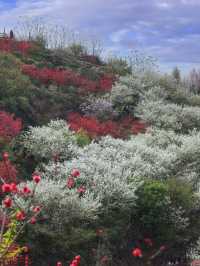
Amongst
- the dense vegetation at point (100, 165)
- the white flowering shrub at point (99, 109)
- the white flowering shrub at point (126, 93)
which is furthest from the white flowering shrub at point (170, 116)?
the white flowering shrub at point (99, 109)

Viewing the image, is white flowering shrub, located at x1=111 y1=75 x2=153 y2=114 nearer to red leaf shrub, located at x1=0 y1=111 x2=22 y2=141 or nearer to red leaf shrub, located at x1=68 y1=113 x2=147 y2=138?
red leaf shrub, located at x1=68 y1=113 x2=147 y2=138

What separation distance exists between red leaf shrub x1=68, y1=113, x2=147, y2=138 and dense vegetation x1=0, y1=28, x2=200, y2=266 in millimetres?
31

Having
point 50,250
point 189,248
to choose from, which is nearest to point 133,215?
point 189,248

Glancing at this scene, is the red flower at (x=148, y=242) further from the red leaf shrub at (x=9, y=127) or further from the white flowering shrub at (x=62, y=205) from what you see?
the red leaf shrub at (x=9, y=127)

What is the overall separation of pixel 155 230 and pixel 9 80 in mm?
5944

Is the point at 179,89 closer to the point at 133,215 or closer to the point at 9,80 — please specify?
the point at 9,80

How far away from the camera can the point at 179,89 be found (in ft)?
62.5

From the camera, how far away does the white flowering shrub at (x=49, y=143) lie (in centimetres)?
1030

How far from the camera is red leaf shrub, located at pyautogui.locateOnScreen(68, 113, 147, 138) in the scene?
13.0 metres

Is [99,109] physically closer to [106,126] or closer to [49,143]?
[106,126]

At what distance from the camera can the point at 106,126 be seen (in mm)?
13852

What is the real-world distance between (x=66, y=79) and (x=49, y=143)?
6392mm

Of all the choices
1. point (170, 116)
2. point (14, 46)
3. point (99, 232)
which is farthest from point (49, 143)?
point (14, 46)

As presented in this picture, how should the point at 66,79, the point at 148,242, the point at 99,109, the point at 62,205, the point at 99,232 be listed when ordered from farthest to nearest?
the point at 66,79 → the point at 99,109 → the point at 148,242 → the point at 99,232 → the point at 62,205
